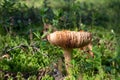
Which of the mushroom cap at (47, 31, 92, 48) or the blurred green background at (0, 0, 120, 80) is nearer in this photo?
the mushroom cap at (47, 31, 92, 48)

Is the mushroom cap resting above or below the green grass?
above

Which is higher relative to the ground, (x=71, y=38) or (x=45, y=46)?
(x=71, y=38)

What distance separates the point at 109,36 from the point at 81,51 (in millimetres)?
1124

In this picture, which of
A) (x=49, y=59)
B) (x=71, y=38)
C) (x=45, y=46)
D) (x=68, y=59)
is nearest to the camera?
(x=71, y=38)

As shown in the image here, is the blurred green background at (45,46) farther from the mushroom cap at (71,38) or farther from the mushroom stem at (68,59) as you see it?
the mushroom cap at (71,38)

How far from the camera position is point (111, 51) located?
4879 millimetres

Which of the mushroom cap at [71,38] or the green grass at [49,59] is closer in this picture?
the mushroom cap at [71,38]

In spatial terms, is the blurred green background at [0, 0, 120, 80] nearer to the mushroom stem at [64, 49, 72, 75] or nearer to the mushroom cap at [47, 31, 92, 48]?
the mushroom stem at [64, 49, 72, 75]

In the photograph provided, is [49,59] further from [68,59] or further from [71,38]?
[71,38]

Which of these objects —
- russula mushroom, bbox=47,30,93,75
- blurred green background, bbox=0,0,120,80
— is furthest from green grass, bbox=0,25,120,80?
russula mushroom, bbox=47,30,93,75

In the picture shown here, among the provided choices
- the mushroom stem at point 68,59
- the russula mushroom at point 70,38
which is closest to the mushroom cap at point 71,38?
the russula mushroom at point 70,38

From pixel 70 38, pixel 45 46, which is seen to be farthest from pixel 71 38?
pixel 45 46

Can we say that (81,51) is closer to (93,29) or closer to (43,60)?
(43,60)

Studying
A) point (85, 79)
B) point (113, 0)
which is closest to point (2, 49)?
point (85, 79)
